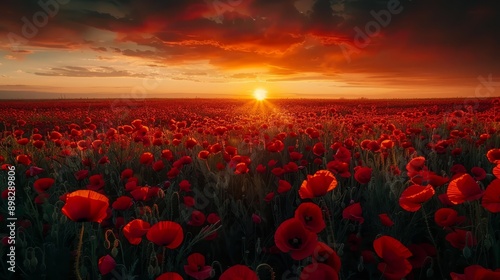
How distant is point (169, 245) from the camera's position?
5.02ft

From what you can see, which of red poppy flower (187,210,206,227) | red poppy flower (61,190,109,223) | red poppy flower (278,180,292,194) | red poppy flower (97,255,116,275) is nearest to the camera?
red poppy flower (61,190,109,223)

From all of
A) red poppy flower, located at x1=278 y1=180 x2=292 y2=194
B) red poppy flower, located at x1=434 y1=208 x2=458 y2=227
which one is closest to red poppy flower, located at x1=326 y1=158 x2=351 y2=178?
red poppy flower, located at x1=278 y1=180 x2=292 y2=194

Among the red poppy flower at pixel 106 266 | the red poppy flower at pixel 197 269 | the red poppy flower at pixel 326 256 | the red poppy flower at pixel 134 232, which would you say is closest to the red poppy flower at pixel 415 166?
the red poppy flower at pixel 326 256

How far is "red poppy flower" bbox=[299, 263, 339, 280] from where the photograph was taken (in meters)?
1.32

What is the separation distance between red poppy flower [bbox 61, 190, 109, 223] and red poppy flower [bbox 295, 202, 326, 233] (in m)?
0.78

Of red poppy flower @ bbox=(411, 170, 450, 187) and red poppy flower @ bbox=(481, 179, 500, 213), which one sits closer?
red poppy flower @ bbox=(481, 179, 500, 213)

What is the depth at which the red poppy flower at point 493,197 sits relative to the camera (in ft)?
5.28

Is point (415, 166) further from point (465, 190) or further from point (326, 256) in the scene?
point (326, 256)

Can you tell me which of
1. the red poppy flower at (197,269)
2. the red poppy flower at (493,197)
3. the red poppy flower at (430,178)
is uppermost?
the red poppy flower at (493,197)

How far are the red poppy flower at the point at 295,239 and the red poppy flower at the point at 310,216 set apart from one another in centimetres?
9

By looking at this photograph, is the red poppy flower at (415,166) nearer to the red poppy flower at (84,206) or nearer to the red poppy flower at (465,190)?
the red poppy flower at (465,190)

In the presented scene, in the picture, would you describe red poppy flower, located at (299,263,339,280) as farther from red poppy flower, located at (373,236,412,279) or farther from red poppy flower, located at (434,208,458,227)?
red poppy flower, located at (434,208,458,227)

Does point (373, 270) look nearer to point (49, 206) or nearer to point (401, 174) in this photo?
point (401, 174)

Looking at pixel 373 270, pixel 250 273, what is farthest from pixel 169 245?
pixel 373 270
